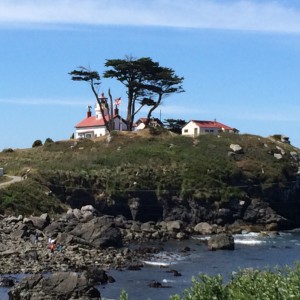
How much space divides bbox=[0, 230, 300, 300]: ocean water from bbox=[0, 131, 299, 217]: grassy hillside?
14632mm

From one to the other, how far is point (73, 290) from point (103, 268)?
13601mm

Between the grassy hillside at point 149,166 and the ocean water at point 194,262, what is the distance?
14.6 metres

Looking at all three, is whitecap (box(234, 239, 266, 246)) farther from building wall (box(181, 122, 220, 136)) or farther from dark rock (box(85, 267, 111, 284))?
building wall (box(181, 122, 220, 136))

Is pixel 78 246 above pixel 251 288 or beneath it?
beneath

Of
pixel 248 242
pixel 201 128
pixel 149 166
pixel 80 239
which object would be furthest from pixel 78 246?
pixel 201 128

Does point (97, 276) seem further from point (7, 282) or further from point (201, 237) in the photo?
point (201, 237)

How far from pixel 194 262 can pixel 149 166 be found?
39.0 m

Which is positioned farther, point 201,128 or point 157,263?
point 201,128

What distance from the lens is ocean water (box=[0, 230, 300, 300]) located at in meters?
49.8

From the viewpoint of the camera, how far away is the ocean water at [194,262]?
49.8 metres

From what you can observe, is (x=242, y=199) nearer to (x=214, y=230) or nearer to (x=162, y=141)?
(x=214, y=230)

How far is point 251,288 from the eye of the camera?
25.5 meters

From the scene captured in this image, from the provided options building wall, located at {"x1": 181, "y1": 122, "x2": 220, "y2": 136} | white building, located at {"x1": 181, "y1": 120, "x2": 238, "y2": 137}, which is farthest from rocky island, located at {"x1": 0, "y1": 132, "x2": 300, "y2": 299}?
white building, located at {"x1": 181, "y1": 120, "x2": 238, "y2": 137}

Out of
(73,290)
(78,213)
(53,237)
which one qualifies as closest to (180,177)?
(78,213)
